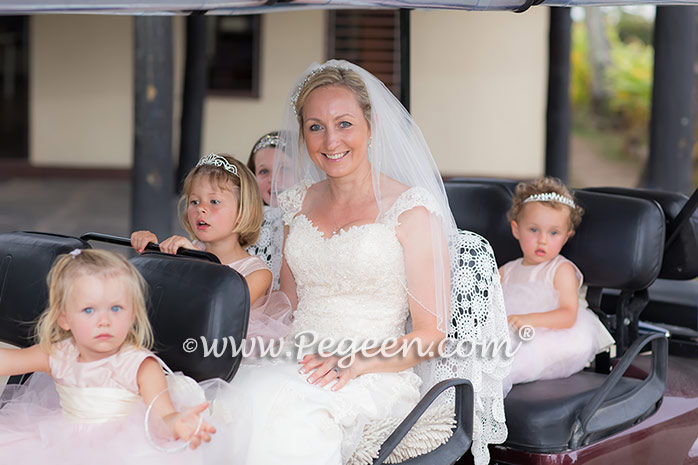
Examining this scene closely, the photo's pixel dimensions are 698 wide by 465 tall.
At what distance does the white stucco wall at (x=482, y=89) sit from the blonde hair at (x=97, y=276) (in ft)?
31.2

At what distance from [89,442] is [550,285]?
1960mm

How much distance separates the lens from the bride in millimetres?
2676

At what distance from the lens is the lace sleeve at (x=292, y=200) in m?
3.16

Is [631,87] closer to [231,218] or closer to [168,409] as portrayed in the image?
[231,218]

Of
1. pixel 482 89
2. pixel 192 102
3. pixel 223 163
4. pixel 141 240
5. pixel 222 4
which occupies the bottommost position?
pixel 141 240

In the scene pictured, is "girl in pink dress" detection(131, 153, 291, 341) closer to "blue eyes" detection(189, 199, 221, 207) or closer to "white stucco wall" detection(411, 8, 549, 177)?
"blue eyes" detection(189, 199, 221, 207)

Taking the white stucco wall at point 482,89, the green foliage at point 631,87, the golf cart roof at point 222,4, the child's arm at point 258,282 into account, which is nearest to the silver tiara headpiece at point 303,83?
the golf cart roof at point 222,4

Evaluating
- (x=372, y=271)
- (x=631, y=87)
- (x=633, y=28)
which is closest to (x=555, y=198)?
(x=372, y=271)

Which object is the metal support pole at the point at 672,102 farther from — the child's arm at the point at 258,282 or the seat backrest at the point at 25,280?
the seat backrest at the point at 25,280

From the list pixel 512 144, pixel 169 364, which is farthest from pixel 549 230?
pixel 512 144

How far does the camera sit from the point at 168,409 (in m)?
2.21

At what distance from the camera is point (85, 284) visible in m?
2.21

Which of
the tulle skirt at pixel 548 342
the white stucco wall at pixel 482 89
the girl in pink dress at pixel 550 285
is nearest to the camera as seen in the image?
the tulle skirt at pixel 548 342

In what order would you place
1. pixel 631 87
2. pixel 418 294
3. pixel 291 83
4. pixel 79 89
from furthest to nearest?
pixel 631 87, pixel 79 89, pixel 291 83, pixel 418 294
